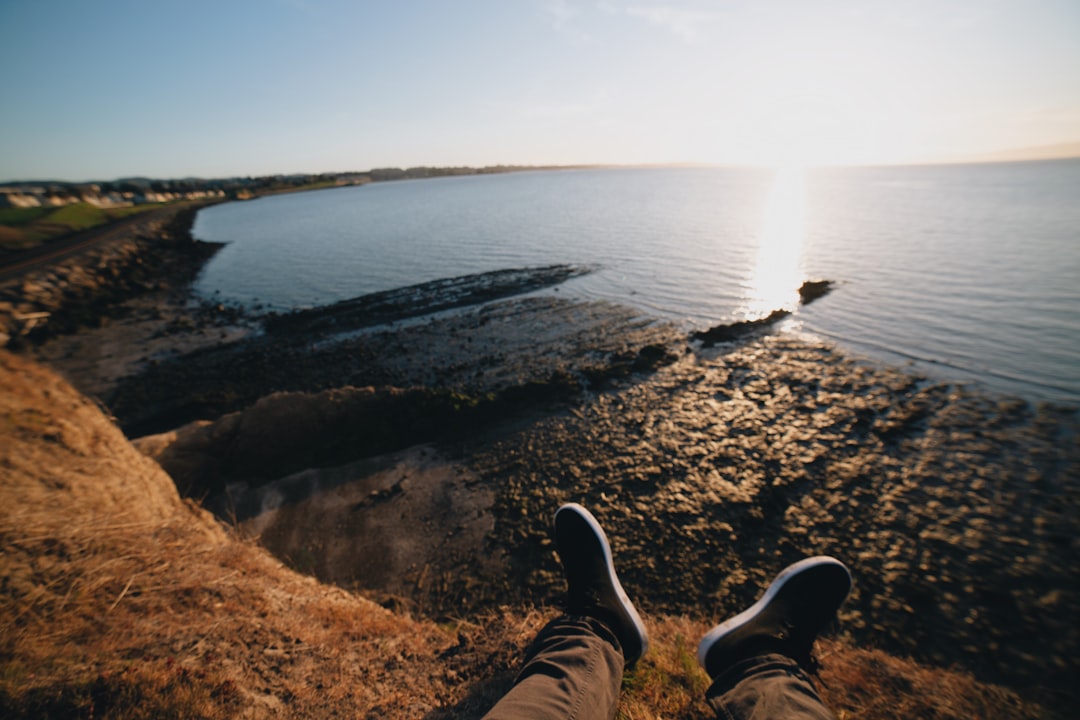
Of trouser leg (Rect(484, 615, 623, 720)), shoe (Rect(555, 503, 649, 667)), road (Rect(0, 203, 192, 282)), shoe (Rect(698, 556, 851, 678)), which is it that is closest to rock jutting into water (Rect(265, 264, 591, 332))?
shoe (Rect(555, 503, 649, 667))

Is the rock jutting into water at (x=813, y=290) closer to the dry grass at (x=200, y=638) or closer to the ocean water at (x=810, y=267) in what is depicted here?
the ocean water at (x=810, y=267)

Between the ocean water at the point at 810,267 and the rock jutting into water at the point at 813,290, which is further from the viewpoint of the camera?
the rock jutting into water at the point at 813,290

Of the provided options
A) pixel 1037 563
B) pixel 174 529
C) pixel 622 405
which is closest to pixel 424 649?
pixel 174 529

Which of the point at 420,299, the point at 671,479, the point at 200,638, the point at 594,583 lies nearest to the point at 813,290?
the point at 671,479

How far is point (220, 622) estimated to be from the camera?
11.3ft

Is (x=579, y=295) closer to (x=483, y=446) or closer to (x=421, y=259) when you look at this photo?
(x=483, y=446)

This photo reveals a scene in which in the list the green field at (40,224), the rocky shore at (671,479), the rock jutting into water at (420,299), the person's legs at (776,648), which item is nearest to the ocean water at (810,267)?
the rock jutting into water at (420,299)

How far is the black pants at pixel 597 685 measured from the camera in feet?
9.18

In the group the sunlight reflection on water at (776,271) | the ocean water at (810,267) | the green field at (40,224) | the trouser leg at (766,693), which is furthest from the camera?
the green field at (40,224)

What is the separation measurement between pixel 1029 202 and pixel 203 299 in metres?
87.3

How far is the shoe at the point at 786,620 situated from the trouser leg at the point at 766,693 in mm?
303

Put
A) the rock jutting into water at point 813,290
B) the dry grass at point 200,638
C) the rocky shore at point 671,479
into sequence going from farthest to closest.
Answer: the rock jutting into water at point 813,290 → the rocky shore at point 671,479 → the dry grass at point 200,638

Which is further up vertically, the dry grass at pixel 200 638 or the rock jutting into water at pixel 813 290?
the dry grass at pixel 200 638

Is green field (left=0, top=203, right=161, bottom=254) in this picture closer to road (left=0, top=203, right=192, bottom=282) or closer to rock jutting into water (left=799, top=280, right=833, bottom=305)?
road (left=0, top=203, right=192, bottom=282)
